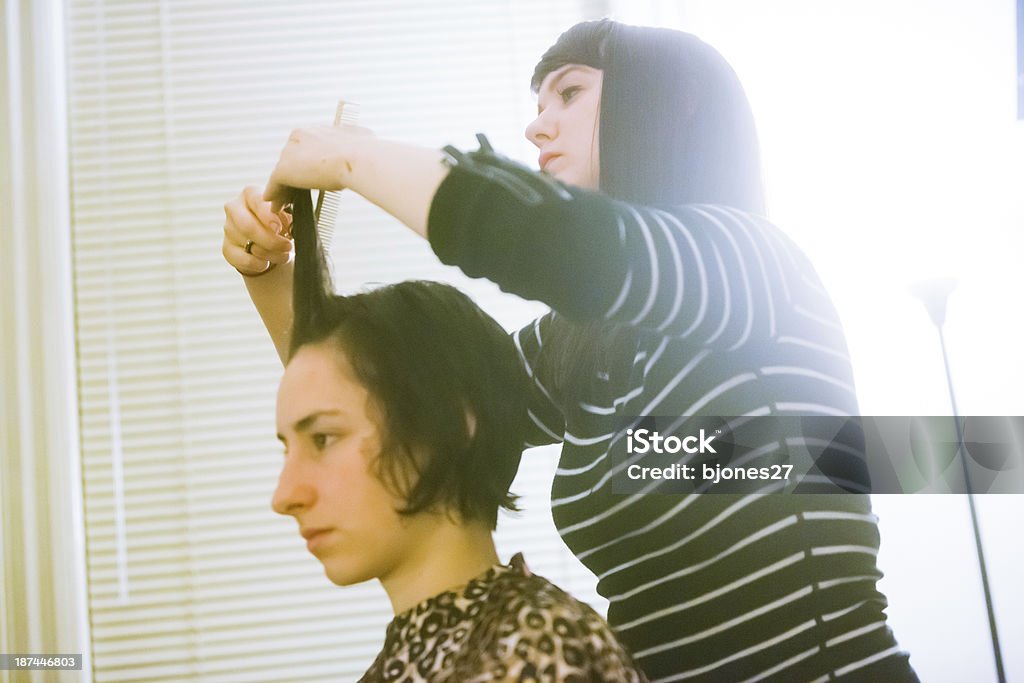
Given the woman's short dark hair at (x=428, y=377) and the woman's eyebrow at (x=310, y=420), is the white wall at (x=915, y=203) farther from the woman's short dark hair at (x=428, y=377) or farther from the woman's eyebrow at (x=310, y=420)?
the woman's eyebrow at (x=310, y=420)

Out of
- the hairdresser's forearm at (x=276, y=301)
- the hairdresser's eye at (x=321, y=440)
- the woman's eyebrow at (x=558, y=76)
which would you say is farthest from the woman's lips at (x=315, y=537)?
the woman's eyebrow at (x=558, y=76)

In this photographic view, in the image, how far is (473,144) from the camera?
1202mm

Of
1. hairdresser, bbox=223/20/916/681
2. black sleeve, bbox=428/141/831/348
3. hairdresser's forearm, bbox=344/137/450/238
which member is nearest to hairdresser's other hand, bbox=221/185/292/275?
hairdresser, bbox=223/20/916/681

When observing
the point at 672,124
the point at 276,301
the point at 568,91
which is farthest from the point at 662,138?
the point at 276,301

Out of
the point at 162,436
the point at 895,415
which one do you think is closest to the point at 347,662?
the point at 162,436

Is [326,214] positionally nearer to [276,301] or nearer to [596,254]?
[276,301]

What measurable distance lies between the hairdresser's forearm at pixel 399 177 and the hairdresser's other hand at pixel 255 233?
0.60 feet

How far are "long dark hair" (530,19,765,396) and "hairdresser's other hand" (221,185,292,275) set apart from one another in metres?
0.38

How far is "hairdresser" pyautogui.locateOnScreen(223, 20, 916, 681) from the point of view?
0.90 metres

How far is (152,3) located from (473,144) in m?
0.51

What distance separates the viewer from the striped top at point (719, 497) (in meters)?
0.98

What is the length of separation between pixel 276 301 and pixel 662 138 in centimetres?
54

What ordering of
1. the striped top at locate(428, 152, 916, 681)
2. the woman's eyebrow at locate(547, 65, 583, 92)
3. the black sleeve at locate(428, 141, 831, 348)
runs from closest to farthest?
the black sleeve at locate(428, 141, 831, 348) < the striped top at locate(428, 152, 916, 681) < the woman's eyebrow at locate(547, 65, 583, 92)

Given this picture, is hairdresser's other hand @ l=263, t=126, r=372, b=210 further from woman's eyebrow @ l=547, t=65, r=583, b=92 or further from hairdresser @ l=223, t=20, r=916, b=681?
woman's eyebrow @ l=547, t=65, r=583, b=92
